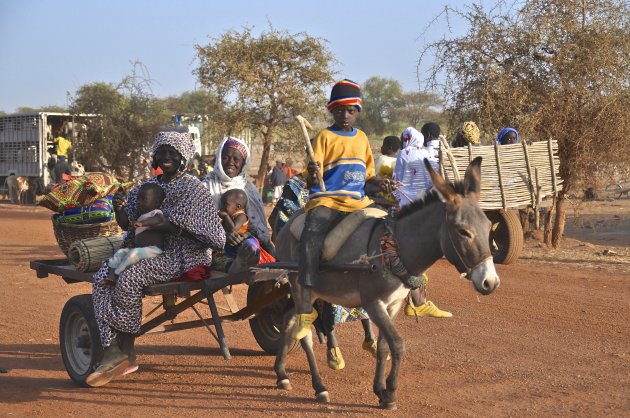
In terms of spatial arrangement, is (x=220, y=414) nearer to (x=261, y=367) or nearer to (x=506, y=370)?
(x=261, y=367)

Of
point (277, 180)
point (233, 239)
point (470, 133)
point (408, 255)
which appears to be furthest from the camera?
point (277, 180)

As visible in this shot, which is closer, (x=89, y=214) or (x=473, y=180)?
(x=473, y=180)

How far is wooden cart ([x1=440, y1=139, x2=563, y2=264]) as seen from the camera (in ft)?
41.3

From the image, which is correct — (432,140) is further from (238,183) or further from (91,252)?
(91,252)

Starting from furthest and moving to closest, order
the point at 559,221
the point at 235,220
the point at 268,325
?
the point at 559,221, the point at 268,325, the point at 235,220

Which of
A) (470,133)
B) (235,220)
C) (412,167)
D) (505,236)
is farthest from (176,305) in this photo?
(470,133)

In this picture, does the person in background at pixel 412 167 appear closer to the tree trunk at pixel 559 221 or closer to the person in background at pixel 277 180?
the tree trunk at pixel 559 221

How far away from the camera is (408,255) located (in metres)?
5.77

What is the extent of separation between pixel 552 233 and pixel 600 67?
129 inches

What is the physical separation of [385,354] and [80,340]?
8.60ft

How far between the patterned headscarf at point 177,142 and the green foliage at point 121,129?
22497 mm

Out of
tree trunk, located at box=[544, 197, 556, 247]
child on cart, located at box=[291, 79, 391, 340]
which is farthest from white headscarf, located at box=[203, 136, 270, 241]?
tree trunk, located at box=[544, 197, 556, 247]

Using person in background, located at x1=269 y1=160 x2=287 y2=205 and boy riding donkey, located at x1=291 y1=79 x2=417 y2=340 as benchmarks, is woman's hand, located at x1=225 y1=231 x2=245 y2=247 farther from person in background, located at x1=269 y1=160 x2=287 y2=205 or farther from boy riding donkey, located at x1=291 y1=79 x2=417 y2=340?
person in background, located at x1=269 y1=160 x2=287 y2=205

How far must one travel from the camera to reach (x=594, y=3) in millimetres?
14148
